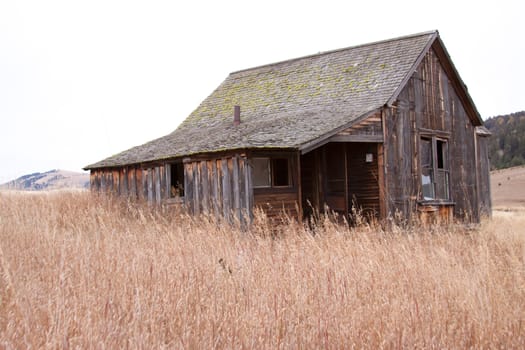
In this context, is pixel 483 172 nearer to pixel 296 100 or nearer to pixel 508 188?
pixel 296 100

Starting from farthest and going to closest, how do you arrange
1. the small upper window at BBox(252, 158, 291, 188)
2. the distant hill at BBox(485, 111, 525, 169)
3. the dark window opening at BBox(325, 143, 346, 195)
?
the distant hill at BBox(485, 111, 525, 169)
the dark window opening at BBox(325, 143, 346, 195)
the small upper window at BBox(252, 158, 291, 188)

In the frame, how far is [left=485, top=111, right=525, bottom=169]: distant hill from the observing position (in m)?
86.3

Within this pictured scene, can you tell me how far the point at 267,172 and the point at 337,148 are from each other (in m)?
2.02

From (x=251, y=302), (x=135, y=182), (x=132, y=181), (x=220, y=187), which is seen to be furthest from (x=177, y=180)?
(x=251, y=302)

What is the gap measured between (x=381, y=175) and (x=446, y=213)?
312cm

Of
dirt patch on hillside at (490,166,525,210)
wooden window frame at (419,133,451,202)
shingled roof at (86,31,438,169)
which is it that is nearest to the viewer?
shingled roof at (86,31,438,169)

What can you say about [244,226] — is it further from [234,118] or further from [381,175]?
[234,118]

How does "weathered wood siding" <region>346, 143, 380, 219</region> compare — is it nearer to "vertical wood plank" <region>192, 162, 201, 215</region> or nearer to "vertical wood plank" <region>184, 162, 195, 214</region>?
"vertical wood plank" <region>192, 162, 201, 215</region>

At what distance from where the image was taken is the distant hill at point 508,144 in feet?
283

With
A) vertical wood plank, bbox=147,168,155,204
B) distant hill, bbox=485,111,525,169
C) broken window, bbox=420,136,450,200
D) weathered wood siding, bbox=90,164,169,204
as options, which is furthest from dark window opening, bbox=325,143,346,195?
distant hill, bbox=485,111,525,169

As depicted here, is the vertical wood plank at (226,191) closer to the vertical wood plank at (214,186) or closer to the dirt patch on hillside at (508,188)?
the vertical wood plank at (214,186)

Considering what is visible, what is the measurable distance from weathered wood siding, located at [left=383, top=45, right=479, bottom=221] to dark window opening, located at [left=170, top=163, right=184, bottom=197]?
18.6 ft

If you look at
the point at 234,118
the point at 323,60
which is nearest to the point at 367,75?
the point at 323,60

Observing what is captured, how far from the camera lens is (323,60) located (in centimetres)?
1958
